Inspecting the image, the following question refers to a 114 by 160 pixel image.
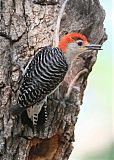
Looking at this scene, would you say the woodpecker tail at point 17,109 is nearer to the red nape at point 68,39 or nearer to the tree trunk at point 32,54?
the tree trunk at point 32,54

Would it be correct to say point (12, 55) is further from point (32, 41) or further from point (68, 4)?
point (68, 4)

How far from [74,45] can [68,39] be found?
0.07m

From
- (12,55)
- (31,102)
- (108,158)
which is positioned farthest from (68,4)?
(108,158)

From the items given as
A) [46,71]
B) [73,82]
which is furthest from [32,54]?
[73,82]

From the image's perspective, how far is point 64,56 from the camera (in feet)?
10.6

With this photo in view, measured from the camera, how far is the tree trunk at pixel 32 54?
3.03m

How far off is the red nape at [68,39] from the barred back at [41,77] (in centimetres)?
6

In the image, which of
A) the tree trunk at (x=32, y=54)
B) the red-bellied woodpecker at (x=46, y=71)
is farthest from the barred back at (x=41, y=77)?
the tree trunk at (x=32, y=54)

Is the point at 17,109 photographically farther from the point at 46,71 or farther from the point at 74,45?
the point at 74,45

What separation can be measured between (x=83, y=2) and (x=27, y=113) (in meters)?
0.85

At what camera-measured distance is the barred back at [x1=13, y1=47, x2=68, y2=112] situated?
2955 millimetres

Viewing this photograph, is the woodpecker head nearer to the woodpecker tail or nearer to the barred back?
the barred back

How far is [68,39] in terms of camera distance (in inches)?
124

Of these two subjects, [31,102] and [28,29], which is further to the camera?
[28,29]
